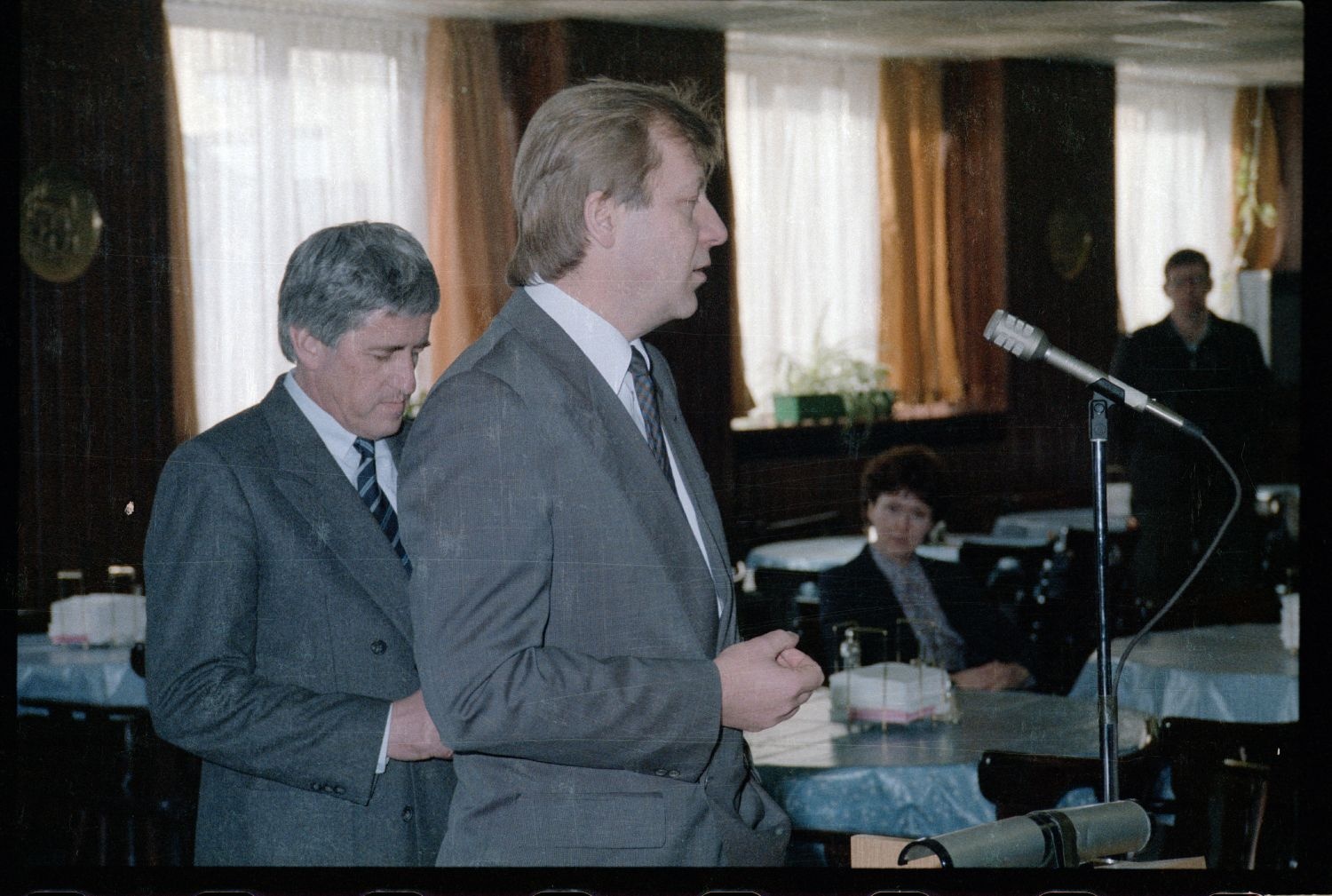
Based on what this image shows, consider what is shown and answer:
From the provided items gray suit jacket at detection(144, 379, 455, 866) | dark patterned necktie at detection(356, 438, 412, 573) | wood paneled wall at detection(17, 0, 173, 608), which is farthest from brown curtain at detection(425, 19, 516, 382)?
wood paneled wall at detection(17, 0, 173, 608)

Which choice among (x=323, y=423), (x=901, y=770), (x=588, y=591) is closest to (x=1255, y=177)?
(x=901, y=770)

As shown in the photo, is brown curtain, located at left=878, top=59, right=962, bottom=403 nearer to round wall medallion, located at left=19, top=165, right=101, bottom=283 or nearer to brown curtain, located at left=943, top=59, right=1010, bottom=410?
brown curtain, located at left=943, top=59, right=1010, bottom=410

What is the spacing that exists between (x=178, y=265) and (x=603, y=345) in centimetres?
73

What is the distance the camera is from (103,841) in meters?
2.01

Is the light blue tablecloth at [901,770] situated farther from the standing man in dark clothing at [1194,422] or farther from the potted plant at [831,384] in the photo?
the potted plant at [831,384]

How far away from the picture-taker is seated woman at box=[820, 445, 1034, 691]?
85.9 inches

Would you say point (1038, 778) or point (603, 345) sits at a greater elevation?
point (603, 345)

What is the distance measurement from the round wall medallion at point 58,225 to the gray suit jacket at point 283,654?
374 millimetres

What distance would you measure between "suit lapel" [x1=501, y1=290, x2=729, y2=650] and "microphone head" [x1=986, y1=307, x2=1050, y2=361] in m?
0.50

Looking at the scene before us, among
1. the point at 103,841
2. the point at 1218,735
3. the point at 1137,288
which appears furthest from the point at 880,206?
the point at 103,841

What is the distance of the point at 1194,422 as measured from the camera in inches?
84.7

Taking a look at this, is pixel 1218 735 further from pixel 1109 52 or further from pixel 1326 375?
pixel 1109 52

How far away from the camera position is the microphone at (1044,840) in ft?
4.53

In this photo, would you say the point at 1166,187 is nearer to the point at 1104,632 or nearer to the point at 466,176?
the point at 1104,632
